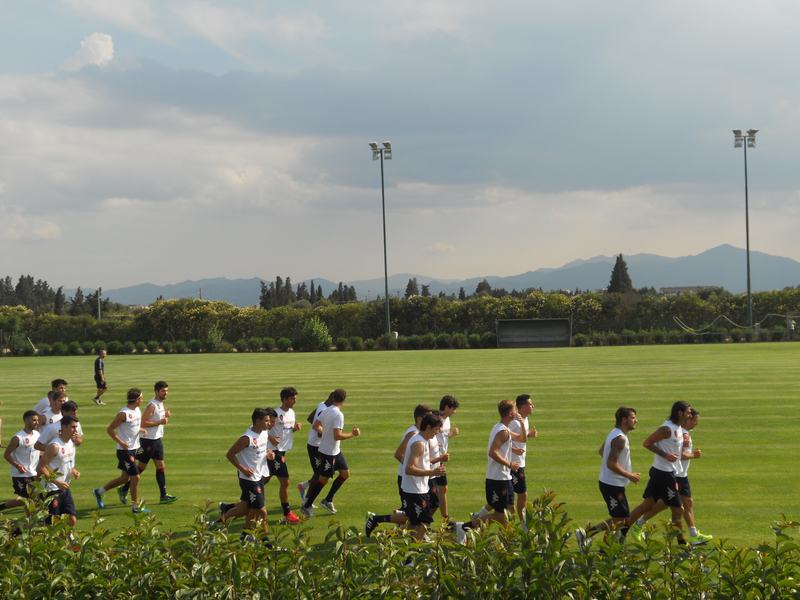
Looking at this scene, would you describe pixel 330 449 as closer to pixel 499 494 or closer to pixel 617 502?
pixel 499 494

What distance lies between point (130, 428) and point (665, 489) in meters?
7.57

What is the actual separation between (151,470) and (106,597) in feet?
27.4

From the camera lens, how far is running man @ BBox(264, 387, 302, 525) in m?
8.77

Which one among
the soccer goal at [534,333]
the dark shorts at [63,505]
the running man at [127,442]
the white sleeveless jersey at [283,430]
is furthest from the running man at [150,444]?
the soccer goal at [534,333]

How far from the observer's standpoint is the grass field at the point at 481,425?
9227 mm

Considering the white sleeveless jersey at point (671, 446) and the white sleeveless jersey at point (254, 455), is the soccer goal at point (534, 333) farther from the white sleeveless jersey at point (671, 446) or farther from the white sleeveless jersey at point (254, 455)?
the white sleeveless jersey at point (254, 455)

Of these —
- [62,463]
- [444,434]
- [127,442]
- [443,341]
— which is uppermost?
[444,434]

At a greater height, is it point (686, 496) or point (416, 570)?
point (416, 570)

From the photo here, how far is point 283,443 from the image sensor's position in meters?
9.23

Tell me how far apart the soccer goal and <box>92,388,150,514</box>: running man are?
4238 cm

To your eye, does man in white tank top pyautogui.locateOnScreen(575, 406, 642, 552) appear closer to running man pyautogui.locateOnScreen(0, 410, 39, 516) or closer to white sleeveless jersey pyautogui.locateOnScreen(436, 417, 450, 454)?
white sleeveless jersey pyautogui.locateOnScreen(436, 417, 450, 454)

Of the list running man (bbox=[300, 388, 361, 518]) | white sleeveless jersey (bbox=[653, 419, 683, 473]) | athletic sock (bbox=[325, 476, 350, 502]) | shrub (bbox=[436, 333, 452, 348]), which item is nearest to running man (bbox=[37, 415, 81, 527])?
running man (bbox=[300, 388, 361, 518])

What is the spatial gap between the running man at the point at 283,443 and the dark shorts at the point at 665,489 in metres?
4.69

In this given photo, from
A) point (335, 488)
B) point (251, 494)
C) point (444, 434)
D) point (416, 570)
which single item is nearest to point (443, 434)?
point (444, 434)
